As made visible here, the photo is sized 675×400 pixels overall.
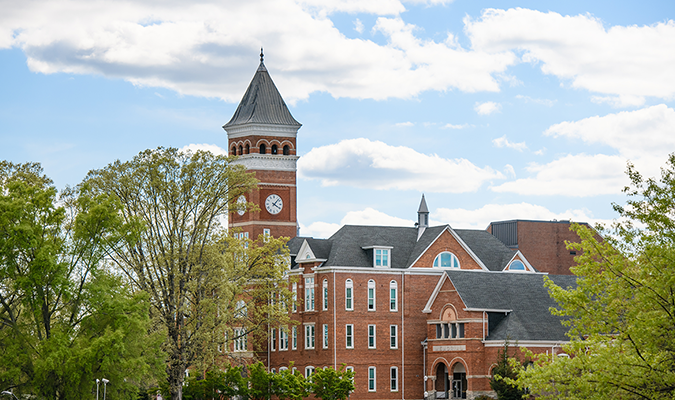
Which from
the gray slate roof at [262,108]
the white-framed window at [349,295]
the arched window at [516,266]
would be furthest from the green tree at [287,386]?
the gray slate roof at [262,108]

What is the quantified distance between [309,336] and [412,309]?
8783 mm

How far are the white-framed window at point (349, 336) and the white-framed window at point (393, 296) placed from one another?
371 centimetres

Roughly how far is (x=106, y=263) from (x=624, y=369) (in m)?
36.0

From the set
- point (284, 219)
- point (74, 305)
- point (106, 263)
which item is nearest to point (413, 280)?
point (284, 219)

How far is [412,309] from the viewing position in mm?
77750

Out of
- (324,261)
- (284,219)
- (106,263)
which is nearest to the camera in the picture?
(106,263)

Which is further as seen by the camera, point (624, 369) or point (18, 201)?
point (18, 201)

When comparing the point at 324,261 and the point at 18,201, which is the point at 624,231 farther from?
the point at 324,261

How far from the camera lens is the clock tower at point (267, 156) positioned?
9388 cm

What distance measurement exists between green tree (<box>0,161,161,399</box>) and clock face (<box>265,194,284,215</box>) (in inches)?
1584

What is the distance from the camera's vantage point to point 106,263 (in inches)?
2304

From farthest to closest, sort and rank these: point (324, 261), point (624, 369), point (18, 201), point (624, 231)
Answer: point (324, 261), point (18, 201), point (624, 231), point (624, 369)

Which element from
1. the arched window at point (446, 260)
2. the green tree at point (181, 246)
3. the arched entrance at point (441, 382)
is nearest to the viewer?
the green tree at point (181, 246)

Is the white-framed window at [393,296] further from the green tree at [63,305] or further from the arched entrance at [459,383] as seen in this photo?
the green tree at [63,305]
